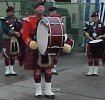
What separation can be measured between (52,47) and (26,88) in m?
1.53

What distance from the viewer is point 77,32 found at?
14.6 metres

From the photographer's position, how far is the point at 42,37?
23.9 ft

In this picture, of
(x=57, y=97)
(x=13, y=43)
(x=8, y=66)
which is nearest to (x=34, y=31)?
(x=57, y=97)

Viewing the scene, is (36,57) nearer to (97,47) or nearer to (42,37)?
(42,37)

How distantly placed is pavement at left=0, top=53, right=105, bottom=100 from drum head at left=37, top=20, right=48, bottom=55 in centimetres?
95

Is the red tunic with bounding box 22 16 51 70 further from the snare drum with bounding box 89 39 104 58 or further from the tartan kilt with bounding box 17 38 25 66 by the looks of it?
the snare drum with bounding box 89 39 104 58

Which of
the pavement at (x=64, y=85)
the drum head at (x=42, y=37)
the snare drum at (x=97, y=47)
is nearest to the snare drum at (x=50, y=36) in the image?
the drum head at (x=42, y=37)

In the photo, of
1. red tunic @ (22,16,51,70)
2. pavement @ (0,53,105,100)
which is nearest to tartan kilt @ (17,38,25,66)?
pavement @ (0,53,105,100)

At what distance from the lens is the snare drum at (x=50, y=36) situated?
716cm

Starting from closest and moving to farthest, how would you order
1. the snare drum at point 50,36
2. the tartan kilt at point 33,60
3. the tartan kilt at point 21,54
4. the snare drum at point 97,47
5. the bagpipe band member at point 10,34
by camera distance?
the snare drum at point 50,36, the tartan kilt at point 33,60, the tartan kilt at point 21,54, the bagpipe band member at point 10,34, the snare drum at point 97,47

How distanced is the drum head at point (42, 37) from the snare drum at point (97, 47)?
2.46m

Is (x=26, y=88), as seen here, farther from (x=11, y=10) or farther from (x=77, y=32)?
(x=77, y=32)

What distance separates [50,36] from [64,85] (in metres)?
1.85

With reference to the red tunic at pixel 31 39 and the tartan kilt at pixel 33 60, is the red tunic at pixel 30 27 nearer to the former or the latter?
the red tunic at pixel 31 39
